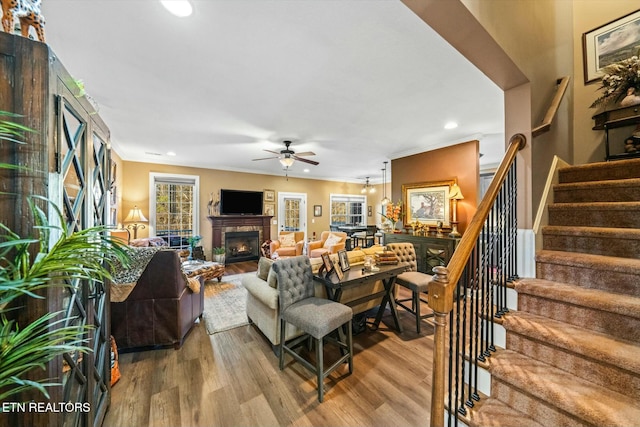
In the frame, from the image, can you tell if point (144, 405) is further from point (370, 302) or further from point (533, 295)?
point (533, 295)

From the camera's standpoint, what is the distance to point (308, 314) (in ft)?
6.40

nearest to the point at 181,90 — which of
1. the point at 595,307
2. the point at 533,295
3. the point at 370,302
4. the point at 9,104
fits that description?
the point at 9,104

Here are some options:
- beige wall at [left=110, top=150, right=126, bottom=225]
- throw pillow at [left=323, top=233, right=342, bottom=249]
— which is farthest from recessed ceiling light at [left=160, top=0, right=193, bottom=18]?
throw pillow at [left=323, top=233, right=342, bottom=249]

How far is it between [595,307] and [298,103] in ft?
9.91

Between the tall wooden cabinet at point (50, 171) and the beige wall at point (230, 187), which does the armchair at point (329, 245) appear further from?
the tall wooden cabinet at point (50, 171)

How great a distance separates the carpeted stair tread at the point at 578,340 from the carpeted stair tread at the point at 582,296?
5.9 inches

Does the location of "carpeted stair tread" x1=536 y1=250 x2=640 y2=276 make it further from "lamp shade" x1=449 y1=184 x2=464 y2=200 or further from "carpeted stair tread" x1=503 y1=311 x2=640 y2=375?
"lamp shade" x1=449 y1=184 x2=464 y2=200

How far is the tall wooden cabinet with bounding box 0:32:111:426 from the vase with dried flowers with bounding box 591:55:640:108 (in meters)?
4.08

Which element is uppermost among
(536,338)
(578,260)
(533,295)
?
(578,260)

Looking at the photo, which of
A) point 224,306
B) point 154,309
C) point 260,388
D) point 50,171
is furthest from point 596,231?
point 224,306

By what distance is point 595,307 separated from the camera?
4.17 feet

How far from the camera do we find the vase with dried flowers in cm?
204

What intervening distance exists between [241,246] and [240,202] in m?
1.29

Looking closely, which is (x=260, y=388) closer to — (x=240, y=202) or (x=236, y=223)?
(x=236, y=223)
